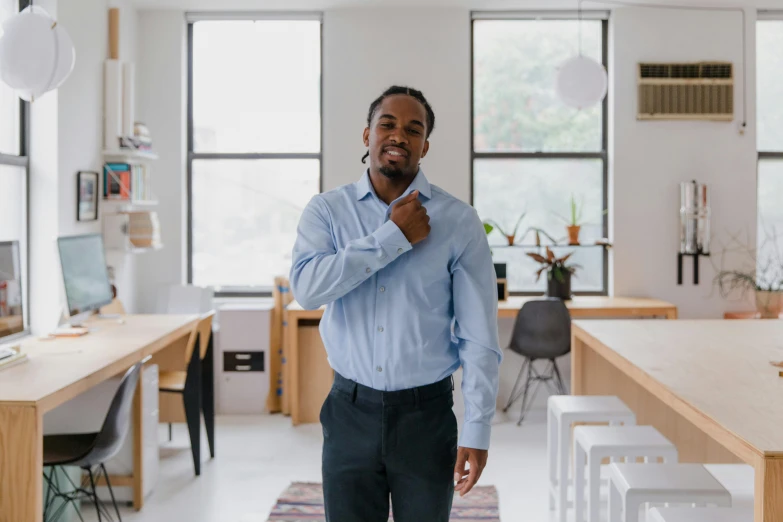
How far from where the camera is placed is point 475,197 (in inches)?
239

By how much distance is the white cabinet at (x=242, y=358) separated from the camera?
5.53m

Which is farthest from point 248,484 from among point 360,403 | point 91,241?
point 360,403

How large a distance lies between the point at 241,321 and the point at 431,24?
2.42 metres

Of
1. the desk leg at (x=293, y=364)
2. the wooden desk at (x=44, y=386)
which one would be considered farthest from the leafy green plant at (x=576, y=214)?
the wooden desk at (x=44, y=386)

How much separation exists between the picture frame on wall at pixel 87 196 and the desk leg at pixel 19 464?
2.58 metres

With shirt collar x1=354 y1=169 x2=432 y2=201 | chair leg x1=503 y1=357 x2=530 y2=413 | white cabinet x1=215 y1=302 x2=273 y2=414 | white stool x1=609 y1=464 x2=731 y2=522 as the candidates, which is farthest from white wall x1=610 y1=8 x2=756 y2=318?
shirt collar x1=354 y1=169 x2=432 y2=201

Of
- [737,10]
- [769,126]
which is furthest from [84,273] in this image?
[769,126]

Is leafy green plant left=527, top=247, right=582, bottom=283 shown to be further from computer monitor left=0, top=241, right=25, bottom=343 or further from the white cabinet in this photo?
computer monitor left=0, top=241, right=25, bottom=343

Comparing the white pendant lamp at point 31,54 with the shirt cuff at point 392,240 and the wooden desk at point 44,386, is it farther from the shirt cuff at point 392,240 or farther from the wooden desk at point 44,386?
the shirt cuff at point 392,240

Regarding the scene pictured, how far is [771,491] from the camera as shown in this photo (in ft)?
5.45

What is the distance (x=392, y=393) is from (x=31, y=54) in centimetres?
234

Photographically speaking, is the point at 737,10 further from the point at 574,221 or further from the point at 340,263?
the point at 340,263

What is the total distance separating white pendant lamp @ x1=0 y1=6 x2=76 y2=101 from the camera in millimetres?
3258

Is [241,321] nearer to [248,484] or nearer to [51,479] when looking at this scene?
[248,484]
